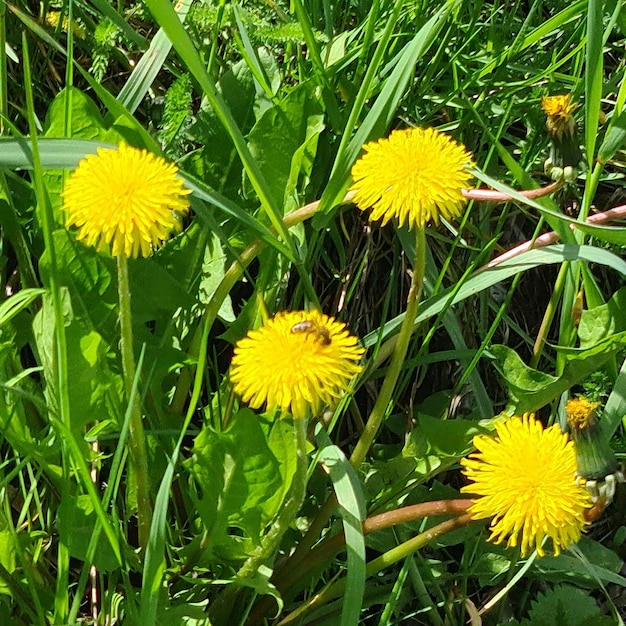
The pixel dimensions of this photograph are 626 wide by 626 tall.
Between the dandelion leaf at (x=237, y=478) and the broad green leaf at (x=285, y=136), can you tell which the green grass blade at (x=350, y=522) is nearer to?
the dandelion leaf at (x=237, y=478)

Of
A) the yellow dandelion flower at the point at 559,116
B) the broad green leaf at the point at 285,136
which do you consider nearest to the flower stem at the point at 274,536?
the broad green leaf at the point at 285,136

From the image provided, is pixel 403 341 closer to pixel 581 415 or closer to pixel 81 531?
pixel 581 415

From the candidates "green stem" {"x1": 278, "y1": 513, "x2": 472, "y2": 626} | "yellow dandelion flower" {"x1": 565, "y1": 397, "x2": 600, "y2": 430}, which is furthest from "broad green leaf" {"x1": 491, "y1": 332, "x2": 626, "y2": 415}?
"green stem" {"x1": 278, "y1": 513, "x2": 472, "y2": 626}

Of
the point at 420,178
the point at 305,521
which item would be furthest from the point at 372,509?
the point at 420,178

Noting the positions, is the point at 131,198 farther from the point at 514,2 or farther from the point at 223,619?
the point at 514,2

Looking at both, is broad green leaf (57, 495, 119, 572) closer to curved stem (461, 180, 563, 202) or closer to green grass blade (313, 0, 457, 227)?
green grass blade (313, 0, 457, 227)

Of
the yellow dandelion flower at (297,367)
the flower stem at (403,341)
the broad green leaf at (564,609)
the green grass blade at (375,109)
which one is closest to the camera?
the yellow dandelion flower at (297,367)
